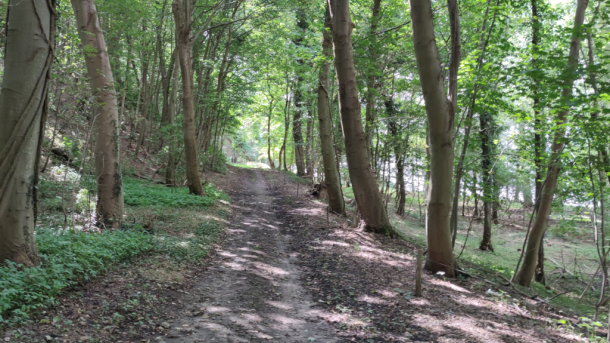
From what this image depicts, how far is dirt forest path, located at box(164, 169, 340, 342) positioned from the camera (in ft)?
14.3

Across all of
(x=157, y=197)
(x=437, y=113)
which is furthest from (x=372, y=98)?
(x=157, y=197)

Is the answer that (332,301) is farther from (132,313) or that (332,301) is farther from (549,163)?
(549,163)

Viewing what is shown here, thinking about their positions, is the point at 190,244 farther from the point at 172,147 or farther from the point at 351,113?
the point at 172,147

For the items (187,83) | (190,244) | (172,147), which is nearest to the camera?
(190,244)

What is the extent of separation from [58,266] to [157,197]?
7.45 m

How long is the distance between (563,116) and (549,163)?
1.25 metres

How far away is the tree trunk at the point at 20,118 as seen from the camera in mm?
3969

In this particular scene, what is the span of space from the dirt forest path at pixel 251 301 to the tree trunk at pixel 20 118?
2.05 m

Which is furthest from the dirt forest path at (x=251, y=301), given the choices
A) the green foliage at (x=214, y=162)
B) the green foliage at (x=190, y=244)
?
the green foliage at (x=214, y=162)

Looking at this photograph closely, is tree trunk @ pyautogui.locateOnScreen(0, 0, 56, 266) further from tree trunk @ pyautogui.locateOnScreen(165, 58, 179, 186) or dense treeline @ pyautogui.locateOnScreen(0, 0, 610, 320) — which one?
tree trunk @ pyautogui.locateOnScreen(165, 58, 179, 186)

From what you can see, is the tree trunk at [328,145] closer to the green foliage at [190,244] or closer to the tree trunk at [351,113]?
the tree trunk at [351,113]

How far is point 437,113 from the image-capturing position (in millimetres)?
6340

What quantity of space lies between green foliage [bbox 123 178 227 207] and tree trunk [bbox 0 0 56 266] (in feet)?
20.9

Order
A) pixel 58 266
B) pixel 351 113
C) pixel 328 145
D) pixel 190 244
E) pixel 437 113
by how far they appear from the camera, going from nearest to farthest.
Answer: pixel 58 266 < pixel 437 113 < pixel 190 244 < pixel 351 113 < pixel 328 145
